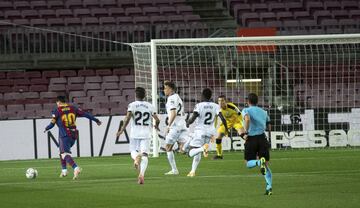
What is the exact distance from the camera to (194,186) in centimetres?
1731

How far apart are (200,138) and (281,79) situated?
1287 centimetres

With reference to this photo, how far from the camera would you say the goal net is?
97.8ft

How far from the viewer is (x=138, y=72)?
30.3 m

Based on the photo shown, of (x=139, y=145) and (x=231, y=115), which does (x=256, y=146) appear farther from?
(x=231, y=115)

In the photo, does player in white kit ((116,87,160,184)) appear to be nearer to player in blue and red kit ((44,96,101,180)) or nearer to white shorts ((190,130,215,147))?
white shorts ((190,130,215,147))

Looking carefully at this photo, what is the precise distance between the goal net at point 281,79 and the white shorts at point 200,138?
6811 mm

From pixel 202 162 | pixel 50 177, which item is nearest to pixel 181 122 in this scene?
pixel 202 162

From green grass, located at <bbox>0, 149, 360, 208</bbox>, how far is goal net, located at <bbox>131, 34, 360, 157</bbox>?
4554 mm

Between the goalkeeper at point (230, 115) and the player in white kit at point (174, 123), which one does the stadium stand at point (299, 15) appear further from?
the player in white kit at point (174, 123)

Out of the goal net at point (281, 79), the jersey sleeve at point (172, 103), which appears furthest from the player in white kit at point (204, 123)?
the goal net at point (281, 79)

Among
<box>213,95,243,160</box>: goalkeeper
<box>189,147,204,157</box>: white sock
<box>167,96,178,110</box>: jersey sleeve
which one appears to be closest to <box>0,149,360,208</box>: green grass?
<box>189,147,204,157</box>: white sock

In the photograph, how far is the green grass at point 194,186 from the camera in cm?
1448

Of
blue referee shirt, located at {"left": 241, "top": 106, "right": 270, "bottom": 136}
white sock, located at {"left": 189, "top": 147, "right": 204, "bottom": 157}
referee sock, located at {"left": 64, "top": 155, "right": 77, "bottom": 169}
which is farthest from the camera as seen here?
referee sock, located at {"left": 64, "top": 155, "right": 77, "bottom": 169}

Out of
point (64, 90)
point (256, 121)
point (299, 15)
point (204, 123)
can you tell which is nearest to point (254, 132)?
point (256, 121)
